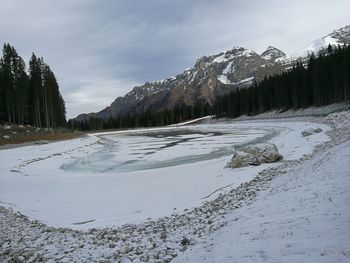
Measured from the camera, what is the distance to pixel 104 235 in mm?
9609

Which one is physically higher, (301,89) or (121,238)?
(301,89)

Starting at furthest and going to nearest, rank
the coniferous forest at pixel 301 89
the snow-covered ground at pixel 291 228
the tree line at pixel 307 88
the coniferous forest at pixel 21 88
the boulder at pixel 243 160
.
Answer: the coniferous forest at pixel 301 89 → the tree line at pixel 307 88 → the coniferous forest at pixel 21 88 → the boulder at pixel 243 160 → the snow-covered ground at pixel 291 228

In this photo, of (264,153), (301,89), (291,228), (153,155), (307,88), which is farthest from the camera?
(301,89)

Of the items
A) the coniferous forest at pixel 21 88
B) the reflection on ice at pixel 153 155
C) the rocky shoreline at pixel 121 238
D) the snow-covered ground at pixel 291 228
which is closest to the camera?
the snow-covered ground at pixel 291 228

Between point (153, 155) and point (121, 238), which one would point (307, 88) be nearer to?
point (153, 155)

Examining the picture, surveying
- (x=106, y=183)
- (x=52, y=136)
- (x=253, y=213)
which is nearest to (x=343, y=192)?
(x=253, y=213)

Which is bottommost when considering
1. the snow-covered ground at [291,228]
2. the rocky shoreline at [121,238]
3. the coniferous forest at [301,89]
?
the rocky shoreline at [121,238]

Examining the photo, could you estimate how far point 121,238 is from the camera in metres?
9.14

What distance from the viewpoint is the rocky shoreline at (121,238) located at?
26.2 feet

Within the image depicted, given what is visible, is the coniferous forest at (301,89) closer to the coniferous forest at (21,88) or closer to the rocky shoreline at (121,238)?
the coniferous forest at (21,88)

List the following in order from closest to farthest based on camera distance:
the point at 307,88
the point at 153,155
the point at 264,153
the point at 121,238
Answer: the point at 121,238 < the point at 264,153 < the point at 153,155 < the point at 307,88

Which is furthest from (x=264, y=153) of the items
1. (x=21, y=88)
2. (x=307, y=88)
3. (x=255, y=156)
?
(x=307, y=88)

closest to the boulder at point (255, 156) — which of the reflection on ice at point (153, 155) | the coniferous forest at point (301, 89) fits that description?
the reflection on ice at point (153, 155)

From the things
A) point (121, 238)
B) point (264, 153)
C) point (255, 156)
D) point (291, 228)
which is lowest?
point (121, 238)
